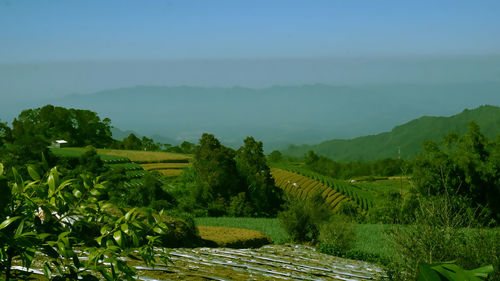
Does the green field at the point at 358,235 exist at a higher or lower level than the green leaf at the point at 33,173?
lower

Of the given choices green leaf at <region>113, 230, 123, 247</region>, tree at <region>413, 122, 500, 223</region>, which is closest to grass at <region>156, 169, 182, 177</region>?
tree at <region>413, 122, 500, 223</region>

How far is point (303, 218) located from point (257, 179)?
16.0 meters

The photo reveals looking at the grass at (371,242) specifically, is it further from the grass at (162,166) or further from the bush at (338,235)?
the grass at (162,166)

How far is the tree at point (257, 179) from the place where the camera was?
3162 cm

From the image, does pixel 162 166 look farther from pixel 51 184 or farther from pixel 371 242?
pixel 51 184

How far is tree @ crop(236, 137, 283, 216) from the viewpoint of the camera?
31625 mm

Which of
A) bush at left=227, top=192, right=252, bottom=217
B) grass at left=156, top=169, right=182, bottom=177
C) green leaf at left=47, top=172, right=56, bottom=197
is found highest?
green leaf at left=47, top=172, right=56, bottom=197

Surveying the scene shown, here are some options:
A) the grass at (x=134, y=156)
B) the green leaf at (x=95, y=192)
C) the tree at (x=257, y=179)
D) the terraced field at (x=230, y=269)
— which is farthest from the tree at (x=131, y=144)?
the green leaf at (x=95, y=192)

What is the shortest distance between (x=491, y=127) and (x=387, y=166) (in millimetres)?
135061

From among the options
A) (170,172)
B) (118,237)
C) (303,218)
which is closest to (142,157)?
(170,172)

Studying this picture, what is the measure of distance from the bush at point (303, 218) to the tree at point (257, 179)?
1448 cm

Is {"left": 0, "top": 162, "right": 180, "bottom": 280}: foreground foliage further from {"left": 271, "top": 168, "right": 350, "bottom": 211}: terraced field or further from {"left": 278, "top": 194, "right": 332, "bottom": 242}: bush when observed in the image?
{"left": 271, "top": 168, "right": 350, "bottom": 211}: terraced field

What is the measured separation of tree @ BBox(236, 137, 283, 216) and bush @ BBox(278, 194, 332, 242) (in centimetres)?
1448

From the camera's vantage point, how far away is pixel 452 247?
7.57 meters
